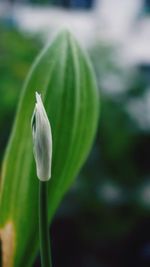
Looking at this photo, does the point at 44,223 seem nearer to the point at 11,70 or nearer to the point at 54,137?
the point at 54,137

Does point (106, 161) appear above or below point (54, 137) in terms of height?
above

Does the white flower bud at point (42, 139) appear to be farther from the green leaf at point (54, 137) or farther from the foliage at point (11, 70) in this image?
the foliage at point (11, 70)

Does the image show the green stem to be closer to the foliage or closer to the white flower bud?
the white flower bud

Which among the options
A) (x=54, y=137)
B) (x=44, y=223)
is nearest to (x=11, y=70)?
(x=54, y=137)

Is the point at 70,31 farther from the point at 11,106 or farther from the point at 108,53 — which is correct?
the point at 108,53

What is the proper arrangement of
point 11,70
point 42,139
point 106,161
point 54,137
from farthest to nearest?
point 106,161, point 11,70, point 54,137, point 42,139

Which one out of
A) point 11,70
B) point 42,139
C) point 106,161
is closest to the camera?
point 42,139

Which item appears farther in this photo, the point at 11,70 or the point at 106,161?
the point at 106,161

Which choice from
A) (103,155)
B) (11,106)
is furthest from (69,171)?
(103,155)
